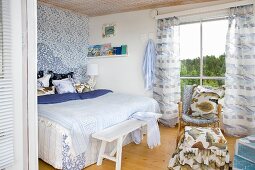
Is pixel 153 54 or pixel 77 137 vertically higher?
pixel 153 54

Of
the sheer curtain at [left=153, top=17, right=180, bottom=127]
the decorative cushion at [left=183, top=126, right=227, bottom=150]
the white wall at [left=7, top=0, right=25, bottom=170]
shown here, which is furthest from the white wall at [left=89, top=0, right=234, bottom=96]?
the white wall at [left=7, top=0, right=25, bottom=170]

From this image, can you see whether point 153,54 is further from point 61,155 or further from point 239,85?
point 61,155

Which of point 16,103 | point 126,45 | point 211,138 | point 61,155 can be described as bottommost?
point 61,155

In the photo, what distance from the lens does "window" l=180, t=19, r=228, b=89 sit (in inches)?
155

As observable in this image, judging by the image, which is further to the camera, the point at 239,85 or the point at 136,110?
the point at 239,85

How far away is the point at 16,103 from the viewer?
1573mm

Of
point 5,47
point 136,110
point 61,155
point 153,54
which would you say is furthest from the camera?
point 153,54

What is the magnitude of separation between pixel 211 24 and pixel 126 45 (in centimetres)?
171

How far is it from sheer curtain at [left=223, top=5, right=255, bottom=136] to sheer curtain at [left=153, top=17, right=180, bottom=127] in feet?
2.89

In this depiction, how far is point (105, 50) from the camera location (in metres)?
5.04

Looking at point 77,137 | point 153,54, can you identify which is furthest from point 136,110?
point 153,54

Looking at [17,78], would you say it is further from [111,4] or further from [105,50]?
[105,50]

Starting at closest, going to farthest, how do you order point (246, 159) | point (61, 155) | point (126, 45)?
point (246, 159), point (61, 155), point (126, 45)

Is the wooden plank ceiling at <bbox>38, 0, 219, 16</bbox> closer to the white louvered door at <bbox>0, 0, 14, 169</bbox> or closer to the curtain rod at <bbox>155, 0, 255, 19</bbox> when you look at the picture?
the curtain rod at <bbox>155, 0, 255, 19</bbox>
